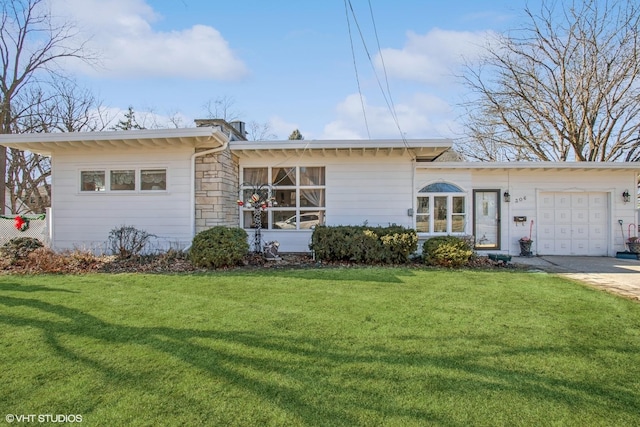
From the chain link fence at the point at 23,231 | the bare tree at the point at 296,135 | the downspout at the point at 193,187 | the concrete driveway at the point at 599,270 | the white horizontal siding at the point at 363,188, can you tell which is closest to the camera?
the concrete driveway at the point at 599,270

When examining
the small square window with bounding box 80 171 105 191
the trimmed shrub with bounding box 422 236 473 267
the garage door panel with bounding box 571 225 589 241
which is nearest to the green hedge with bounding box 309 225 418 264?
the trimmed shrub with bounding box 422 236 473 267

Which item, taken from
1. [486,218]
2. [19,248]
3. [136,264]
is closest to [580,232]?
[486,218]

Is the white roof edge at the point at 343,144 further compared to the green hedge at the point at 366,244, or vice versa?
the white roof edge at the point at 343,144

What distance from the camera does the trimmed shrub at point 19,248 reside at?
6945 mm

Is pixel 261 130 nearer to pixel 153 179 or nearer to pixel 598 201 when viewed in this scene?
pixel 153 179

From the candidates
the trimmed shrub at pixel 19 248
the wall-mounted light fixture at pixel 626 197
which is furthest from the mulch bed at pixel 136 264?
the wall-mounted light fixture at pixel 626 197

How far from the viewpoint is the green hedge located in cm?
724

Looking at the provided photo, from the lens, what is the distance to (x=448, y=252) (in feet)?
22.9

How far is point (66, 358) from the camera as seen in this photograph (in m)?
2.78

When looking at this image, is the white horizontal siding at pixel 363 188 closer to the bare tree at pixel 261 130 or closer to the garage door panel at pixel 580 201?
the garage door panel at pixel 580 201

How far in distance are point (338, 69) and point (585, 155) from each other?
44.7 ft

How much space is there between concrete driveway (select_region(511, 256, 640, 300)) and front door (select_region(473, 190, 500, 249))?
2.92 ft

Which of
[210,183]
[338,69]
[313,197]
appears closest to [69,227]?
[210,183]

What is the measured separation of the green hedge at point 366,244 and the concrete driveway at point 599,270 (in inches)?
118
